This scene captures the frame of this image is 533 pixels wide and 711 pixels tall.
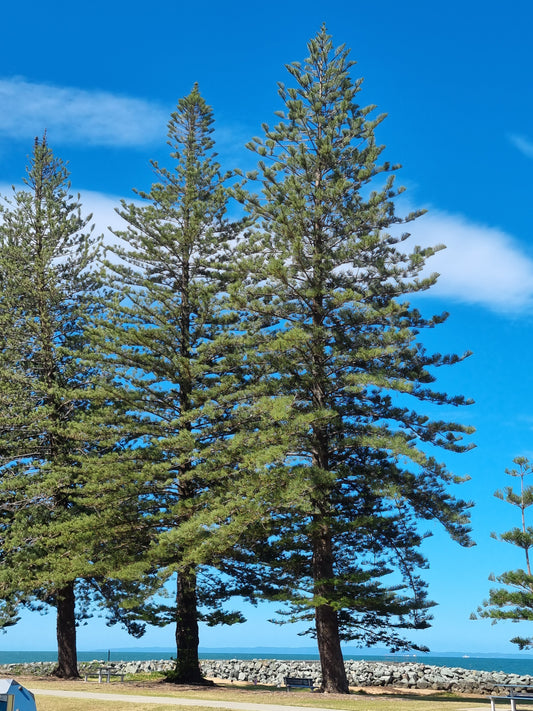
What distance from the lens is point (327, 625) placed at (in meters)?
15.9

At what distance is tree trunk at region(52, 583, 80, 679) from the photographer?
19188mm

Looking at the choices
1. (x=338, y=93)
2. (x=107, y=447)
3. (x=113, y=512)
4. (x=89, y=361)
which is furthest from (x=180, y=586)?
(x=338, y=93)

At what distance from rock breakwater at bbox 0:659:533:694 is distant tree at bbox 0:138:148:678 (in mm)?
2903

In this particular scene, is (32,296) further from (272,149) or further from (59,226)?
(272,149)

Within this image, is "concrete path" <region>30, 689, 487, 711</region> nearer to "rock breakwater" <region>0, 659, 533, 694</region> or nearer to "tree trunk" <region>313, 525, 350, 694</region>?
"tree trunk" <region>313, 525, 350, 694</region>

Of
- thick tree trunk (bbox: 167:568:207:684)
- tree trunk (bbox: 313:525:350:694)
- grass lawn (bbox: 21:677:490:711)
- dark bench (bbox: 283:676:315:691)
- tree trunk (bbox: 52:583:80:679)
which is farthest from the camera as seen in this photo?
tree trunk (bbox: 52:583:80:679)

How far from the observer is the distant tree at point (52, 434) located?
18.2 meters

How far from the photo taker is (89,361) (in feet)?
64.1

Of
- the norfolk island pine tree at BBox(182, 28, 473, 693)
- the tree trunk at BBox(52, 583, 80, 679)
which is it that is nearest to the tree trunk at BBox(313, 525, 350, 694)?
the norfolk island pine tree at BBox(182, 28, 473, 693)

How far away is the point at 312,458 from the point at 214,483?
2.94m

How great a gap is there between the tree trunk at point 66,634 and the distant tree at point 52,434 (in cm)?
3

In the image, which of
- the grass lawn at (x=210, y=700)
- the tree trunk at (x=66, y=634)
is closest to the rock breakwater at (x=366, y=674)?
the tree trunk at (x=66, y=634)

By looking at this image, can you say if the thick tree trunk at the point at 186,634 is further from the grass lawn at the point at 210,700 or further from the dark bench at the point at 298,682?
the dark bench at the point at 298,682

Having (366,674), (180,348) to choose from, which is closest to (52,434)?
(180,348)
